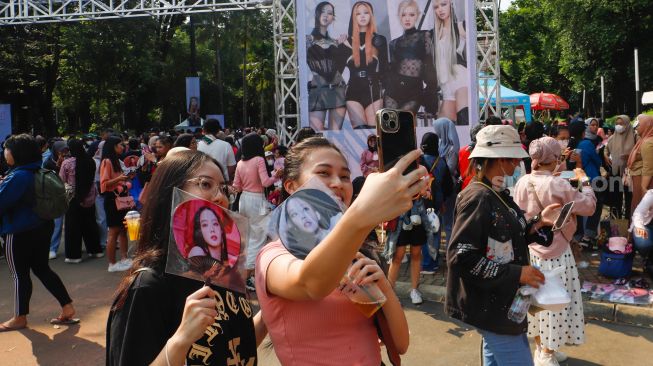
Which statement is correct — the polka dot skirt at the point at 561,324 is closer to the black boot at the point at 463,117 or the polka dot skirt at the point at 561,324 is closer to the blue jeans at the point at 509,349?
the blue jeans at the point at 509,349

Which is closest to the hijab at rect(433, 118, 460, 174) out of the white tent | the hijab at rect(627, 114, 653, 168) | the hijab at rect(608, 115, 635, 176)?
the hijab at rect(627, 114, 653, 168)

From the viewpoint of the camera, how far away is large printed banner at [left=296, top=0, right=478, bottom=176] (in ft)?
31.6

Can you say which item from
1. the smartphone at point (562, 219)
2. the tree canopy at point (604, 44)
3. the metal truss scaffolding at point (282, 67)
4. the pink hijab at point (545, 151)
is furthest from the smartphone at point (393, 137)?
the tree canopy at point (604, 44)

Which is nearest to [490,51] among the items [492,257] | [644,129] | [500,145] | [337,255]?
[644,129]

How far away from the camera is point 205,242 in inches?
60.6

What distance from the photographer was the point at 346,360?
1.66m

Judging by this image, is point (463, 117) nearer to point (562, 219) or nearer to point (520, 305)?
point (562, 219)

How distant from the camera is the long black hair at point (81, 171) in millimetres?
7922

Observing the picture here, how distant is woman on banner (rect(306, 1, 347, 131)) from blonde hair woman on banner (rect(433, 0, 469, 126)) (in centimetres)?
172

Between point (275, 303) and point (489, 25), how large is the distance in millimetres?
9484

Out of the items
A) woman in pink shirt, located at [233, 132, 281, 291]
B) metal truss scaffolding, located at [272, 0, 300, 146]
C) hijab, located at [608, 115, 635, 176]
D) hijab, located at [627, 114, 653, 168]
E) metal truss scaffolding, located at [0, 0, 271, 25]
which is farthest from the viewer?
metal truss scaffolding, located at [0, 0, 271, 25]

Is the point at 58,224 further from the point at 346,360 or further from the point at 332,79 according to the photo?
the point at 346,360

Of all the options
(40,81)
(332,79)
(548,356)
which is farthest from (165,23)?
(548,356)

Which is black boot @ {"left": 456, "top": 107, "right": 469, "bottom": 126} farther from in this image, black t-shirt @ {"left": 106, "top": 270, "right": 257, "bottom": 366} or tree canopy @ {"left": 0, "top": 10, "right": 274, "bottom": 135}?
tree canopy @ {"left": 0, "top": 10, "right": 274, "bottom": 135}
